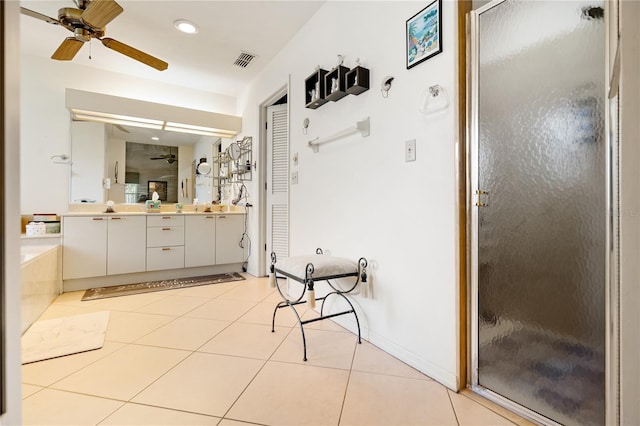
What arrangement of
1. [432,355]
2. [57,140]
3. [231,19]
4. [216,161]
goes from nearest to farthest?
[432,355], [231,19], [57,140], [216,161]

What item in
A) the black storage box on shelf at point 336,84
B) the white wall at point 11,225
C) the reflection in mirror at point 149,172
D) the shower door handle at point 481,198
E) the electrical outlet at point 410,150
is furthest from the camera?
the reflection in mirror at point 149,172

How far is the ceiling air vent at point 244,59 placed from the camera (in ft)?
10.6

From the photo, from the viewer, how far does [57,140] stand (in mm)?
3268

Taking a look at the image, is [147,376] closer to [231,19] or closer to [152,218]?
[152,218]

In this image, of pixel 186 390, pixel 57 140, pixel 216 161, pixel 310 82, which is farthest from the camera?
pixel 216 161

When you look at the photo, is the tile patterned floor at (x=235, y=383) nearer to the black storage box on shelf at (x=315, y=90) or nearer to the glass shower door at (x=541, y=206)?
the glass shower door at (x=541, y=206)

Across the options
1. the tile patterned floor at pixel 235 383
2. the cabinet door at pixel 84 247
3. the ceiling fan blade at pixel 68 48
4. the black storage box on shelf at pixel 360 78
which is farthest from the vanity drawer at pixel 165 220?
the black storage box on shelf at pixel 360 78

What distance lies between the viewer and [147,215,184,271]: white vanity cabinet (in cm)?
339


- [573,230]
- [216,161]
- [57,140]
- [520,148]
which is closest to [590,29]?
[520,148]

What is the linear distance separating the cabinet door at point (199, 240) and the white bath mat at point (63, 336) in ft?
4.26

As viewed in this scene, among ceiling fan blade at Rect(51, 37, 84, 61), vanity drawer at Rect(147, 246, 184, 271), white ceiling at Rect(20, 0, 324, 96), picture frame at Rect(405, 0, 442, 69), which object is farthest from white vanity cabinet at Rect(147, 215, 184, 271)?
picture frame at Rect(405, 0, 442, 69)

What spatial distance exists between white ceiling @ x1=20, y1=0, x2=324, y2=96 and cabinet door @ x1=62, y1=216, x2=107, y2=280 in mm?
1666

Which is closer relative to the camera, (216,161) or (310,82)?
(310,82)

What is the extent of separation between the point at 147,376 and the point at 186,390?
27 centimetres
